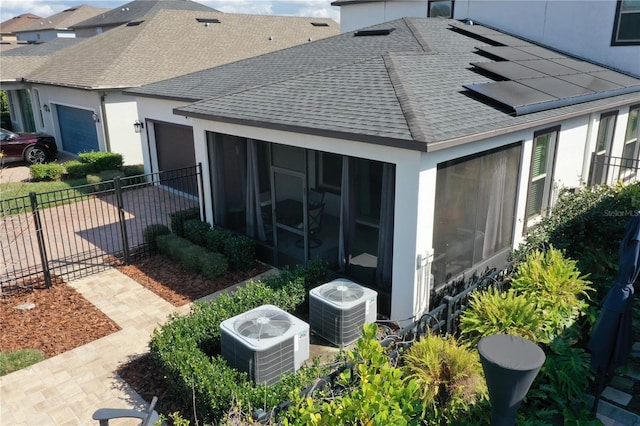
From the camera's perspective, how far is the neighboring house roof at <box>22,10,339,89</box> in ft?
63.2

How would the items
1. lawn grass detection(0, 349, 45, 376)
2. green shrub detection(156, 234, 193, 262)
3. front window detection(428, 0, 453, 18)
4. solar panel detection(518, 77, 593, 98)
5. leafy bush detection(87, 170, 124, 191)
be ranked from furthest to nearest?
front window detection(428, 0, 453, 18)
leafy bush detection(87, 170, 124, 191)
green shrub detection(156, 234, 193, 262)
solar panel detection(518, 77, 593, 98)
lawn grass detection(0, 349, 45, 376)

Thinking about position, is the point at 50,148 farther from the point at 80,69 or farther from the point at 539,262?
the point at 539,262

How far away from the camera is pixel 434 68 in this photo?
9.47 m

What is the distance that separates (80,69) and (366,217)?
719 inches

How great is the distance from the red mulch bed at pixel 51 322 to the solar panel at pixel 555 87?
9186mm

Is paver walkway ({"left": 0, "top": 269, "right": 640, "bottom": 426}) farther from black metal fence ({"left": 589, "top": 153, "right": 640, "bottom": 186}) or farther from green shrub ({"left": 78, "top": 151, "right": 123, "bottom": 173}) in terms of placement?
green shrub ({"left": 78, "top": 151, "right": 123, "bottom": 173})

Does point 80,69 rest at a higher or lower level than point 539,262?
higher

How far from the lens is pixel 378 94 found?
26.2ft

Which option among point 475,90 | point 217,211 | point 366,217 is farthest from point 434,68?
point 217,211

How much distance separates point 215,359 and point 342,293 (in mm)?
2090

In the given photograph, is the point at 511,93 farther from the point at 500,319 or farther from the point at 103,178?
the point at 103,178

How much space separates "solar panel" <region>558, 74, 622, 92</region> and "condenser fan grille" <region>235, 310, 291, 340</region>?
886 centimetres

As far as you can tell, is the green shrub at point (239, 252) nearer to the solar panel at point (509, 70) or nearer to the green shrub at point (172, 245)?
the green shrub at point (172, 245)

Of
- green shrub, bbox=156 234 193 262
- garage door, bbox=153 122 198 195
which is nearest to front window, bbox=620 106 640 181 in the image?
green shrub, bbox=156 234 193 262
